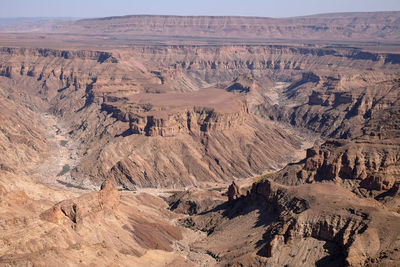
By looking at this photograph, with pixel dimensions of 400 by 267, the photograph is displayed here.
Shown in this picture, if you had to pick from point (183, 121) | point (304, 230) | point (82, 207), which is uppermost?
point (183, 121)

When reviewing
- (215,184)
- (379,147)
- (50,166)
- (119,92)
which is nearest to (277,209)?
(379,147)

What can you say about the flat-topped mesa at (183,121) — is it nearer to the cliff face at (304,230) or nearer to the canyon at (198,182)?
the canyon at (198,182)

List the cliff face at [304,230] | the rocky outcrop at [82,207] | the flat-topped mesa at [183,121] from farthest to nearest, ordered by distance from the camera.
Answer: the flat-topped mesa at [183,121] < the rocky outcrop at [82,207] < the cliff face at [304,230]

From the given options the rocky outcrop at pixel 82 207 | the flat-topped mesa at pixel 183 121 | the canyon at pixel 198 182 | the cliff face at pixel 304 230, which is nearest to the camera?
the cliff face at pixel 304 230

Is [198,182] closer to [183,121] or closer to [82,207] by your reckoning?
[183,121]

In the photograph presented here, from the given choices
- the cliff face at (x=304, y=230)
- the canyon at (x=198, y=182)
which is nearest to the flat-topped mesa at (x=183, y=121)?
the canyon at (x=198, y=182)

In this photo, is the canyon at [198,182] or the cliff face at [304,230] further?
the canyon at [198,182]

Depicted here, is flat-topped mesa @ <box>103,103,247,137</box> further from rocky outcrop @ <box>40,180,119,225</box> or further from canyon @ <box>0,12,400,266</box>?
rocky outcrop @ <box>40,180,119,225</box>

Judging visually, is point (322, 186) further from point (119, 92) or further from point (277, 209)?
point (119, 92)

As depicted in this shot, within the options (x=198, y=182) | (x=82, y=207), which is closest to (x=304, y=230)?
(x=82, y=207)

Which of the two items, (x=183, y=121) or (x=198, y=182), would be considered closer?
(x=198, y=182)

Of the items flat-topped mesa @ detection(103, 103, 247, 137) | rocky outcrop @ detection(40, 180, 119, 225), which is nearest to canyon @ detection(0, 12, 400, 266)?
rocky outcrop @ detection(40, 180, 119, 225)

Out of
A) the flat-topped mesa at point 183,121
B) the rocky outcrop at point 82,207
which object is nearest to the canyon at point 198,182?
the rocky outcrop at point 82,207
